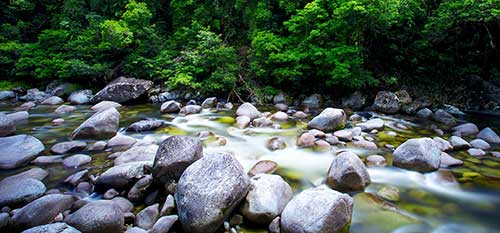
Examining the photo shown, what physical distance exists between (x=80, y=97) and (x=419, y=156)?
11160 millimetres

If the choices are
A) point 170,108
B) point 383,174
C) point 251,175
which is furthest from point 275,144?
point 170,108

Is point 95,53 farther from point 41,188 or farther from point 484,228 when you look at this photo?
point 484,228

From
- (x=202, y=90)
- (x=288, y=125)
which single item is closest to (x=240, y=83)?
(x=202, y=90)

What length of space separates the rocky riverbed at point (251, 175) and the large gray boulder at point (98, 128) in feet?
0.07

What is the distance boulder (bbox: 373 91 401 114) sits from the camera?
9539 millimetres

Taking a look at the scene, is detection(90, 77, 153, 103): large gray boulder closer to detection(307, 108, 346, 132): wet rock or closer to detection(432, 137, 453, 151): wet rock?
detection(307, 108, 346, 132): wet rock

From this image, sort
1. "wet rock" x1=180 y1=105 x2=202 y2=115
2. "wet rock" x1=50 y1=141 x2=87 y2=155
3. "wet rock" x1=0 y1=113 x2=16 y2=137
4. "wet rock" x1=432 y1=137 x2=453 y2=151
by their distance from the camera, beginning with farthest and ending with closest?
"wet rock" x1=180 y1=105 x2=202 y2=115, "wet rock" x1=0 y1=113 x2=16 y2=137, "wet rock" x1=432 y1=137 x2=453 y2=151, "wet rock" x1=50 y1=141 x2=87 y2=155

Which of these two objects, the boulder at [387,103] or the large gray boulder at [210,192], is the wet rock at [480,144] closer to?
the boulder at [387,103]

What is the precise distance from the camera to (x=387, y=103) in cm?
962

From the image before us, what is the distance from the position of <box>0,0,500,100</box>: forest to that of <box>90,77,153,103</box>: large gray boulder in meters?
0.98

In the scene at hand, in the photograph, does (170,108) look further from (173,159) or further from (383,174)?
(383,174)

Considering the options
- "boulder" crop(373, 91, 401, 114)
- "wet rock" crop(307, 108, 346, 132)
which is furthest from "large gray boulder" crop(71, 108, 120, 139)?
"boulder" crop(373, 91, 401, 114)

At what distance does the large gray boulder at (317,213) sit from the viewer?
10.7 ft

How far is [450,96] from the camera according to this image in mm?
10297
